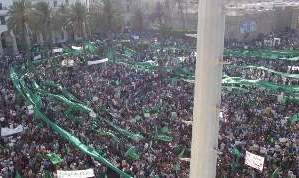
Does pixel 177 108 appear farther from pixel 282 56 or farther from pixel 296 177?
pixel 282 56

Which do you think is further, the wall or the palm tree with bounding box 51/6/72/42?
the wall

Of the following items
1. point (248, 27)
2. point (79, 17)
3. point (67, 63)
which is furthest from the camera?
point (248, 27)

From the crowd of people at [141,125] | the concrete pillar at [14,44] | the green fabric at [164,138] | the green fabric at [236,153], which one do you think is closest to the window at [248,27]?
the crowd of people at [141,125]

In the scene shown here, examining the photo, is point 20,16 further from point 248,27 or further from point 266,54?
point 248,27

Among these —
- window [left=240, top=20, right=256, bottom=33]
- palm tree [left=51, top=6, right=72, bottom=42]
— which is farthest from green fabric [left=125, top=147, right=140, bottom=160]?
window [left=240, top=20, right=256, bottom=33]

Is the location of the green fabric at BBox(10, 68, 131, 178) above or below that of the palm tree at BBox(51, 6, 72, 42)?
below

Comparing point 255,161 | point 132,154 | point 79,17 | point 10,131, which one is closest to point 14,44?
point 79,17

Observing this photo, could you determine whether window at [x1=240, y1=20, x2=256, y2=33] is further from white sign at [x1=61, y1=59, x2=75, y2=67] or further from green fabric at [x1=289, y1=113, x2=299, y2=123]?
green fabric at [x1=289, y1=113, x2=299, y2=123]
